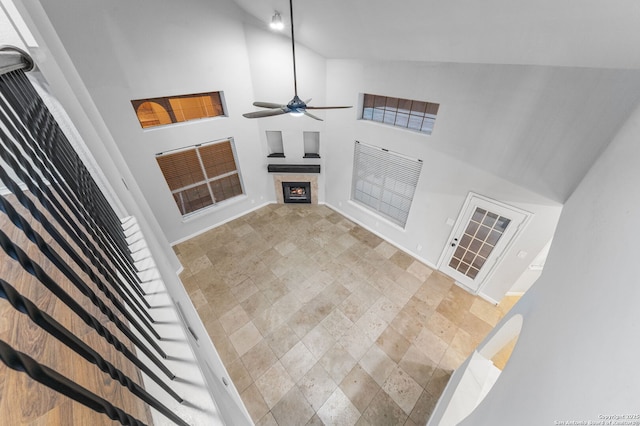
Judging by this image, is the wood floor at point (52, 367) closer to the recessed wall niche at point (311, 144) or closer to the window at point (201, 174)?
the window at point (201, 174)

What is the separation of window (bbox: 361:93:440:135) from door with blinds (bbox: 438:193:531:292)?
1.54 metres

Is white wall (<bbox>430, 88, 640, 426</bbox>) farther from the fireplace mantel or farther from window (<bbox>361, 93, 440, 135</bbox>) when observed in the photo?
the fireplace mantel

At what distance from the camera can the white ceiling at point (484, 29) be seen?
74.0 inches

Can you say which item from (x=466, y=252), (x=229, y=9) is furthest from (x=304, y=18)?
(x=466, y=252)

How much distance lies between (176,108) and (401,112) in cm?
450

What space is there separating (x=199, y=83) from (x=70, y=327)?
16.0 ft

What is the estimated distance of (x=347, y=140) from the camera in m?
5.52

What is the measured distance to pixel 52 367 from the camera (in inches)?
34.1

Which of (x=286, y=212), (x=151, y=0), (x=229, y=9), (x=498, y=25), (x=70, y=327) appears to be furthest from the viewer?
(x=286, y=212)

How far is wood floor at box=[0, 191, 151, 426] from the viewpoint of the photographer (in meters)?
0.73

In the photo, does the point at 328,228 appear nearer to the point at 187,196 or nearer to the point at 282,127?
the point at 282,127

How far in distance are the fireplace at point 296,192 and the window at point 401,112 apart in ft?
8.57

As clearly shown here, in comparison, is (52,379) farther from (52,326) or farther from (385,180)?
(385,180)

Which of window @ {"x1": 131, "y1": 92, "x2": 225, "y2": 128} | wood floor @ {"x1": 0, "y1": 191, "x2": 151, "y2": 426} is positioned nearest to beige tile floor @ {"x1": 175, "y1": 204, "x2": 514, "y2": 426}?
window @ {"x1": 131, "y1": 92, "x2": 225, "y2": 128}
